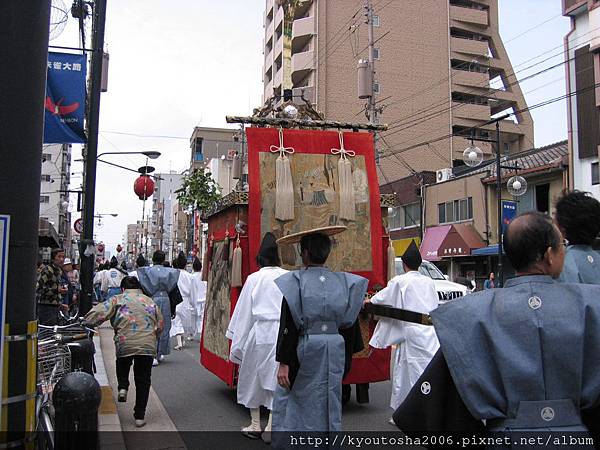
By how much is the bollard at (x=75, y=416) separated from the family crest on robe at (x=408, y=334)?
3654 millimetres

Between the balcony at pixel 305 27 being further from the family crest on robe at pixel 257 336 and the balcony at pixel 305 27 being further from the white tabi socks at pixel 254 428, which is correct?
the white tabi socks at pixel 254 428

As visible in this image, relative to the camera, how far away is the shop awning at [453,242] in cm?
2741

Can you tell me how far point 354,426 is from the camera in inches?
243

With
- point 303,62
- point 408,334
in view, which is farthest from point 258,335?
point 303,62

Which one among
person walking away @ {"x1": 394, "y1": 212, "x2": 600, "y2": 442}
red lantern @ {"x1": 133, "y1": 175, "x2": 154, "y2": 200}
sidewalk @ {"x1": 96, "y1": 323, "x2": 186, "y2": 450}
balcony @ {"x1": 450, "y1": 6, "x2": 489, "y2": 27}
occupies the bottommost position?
sidewalk @ {"x1": 96, "y1": 323, "x2": 186, "y2": 450}

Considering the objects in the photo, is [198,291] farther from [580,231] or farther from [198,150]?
[198,150]

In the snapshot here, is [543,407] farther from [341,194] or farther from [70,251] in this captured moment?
[70,251]

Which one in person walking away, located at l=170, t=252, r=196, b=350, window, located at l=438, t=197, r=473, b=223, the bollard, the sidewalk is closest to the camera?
the bollard

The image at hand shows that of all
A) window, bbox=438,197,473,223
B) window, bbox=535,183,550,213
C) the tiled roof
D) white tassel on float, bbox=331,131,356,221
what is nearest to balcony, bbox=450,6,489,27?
the tiled roof

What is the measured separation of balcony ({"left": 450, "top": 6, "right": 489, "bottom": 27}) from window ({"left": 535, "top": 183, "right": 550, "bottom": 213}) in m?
24.5

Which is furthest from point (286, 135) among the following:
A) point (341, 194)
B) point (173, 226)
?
point (173, 226)

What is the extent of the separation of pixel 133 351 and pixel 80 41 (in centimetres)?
729

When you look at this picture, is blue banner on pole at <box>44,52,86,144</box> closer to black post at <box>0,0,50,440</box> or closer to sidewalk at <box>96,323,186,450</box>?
sidewalk at <box>96,323,186,450</box>

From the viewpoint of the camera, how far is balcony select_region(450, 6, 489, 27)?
143ft
